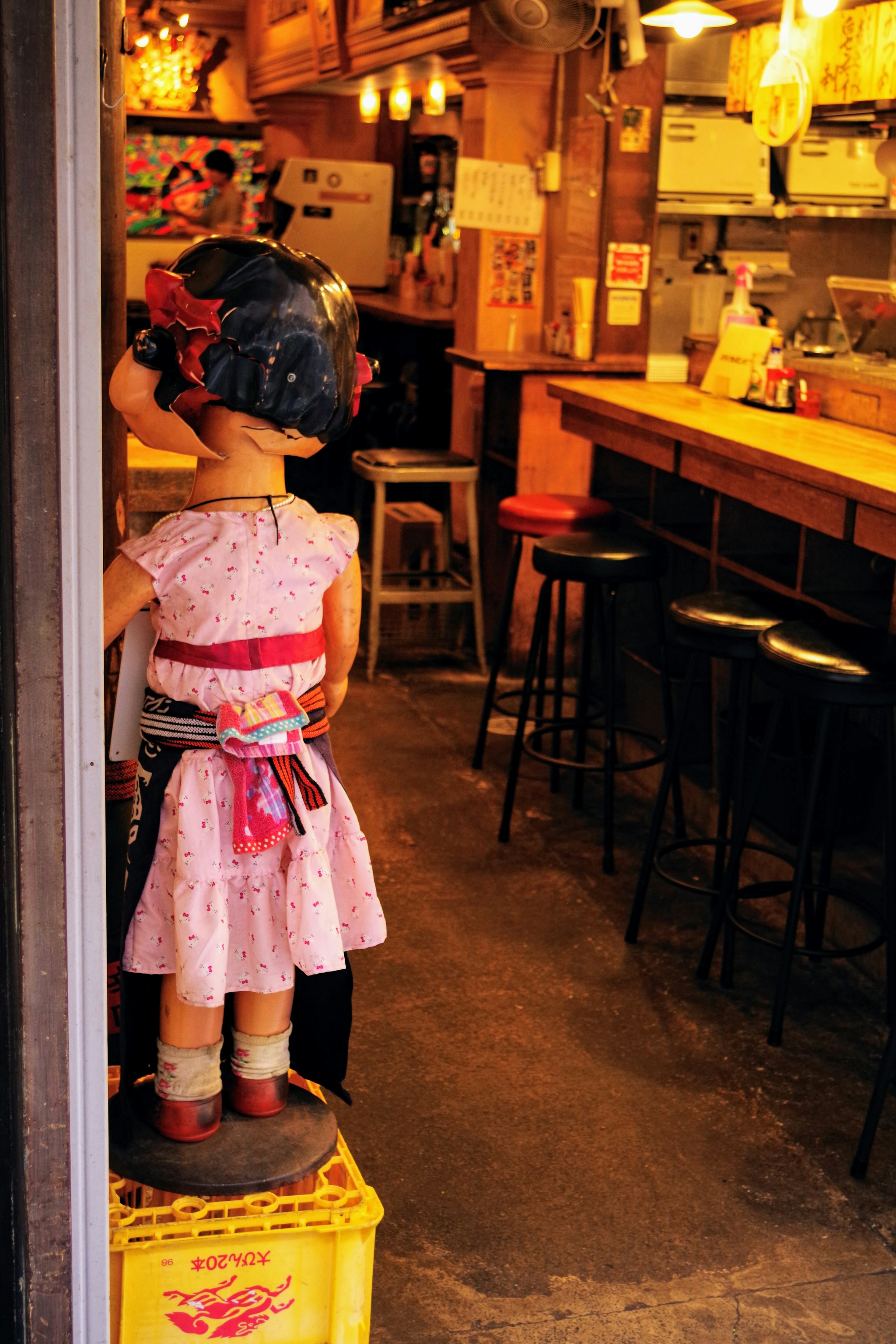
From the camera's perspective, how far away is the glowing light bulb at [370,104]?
8.05 meters

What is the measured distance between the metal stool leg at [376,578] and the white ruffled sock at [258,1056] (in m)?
3.28

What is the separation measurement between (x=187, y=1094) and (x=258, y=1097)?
4.4 inches

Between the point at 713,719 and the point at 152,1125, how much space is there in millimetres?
2355

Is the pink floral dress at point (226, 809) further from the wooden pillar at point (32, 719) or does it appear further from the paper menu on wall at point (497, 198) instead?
the paper menu on wall at point (497, 198)

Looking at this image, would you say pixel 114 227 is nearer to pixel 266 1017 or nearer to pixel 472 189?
pixel 266 1017

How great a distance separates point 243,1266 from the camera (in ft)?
5.83

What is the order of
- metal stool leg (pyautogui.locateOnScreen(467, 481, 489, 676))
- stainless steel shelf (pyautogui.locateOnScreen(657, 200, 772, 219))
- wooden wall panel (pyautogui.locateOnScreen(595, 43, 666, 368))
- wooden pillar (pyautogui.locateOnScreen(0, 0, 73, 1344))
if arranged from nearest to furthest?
wooden pillar (pyautogui.locateOnScreen(0, 0, 73, 1344)) < wooden wall panel (pyautogui.locateOnScreen(595, 43, 666, 368)) < metal stool leg (pyautogui.locateOnScreen(467, 481, 489, 676)) < stainless steel shelf (pyautogui.locateOnScreen(657, 200, 772, 219))

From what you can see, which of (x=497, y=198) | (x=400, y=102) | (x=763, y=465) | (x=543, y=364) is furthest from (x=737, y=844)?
(x=400, y=102)

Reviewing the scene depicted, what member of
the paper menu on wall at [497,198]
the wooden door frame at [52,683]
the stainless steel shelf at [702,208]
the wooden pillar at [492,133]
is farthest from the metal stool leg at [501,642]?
the wooden door frame at [52,683]

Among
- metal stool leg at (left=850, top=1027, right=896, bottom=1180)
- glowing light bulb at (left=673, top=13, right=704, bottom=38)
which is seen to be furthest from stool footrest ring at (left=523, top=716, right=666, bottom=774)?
glowing light bulb at (left=673, top=13, right=704, bottom=38)

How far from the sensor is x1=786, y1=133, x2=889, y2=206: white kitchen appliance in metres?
6.47

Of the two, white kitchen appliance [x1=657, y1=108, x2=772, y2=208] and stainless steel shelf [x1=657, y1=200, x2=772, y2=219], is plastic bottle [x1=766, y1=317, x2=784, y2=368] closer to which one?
white kitchen appliance [x1=657, y1=108, x2=772, y2=208]

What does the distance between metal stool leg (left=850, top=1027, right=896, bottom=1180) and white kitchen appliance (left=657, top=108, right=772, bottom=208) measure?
411 centimetres

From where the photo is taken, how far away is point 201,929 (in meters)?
1.83
